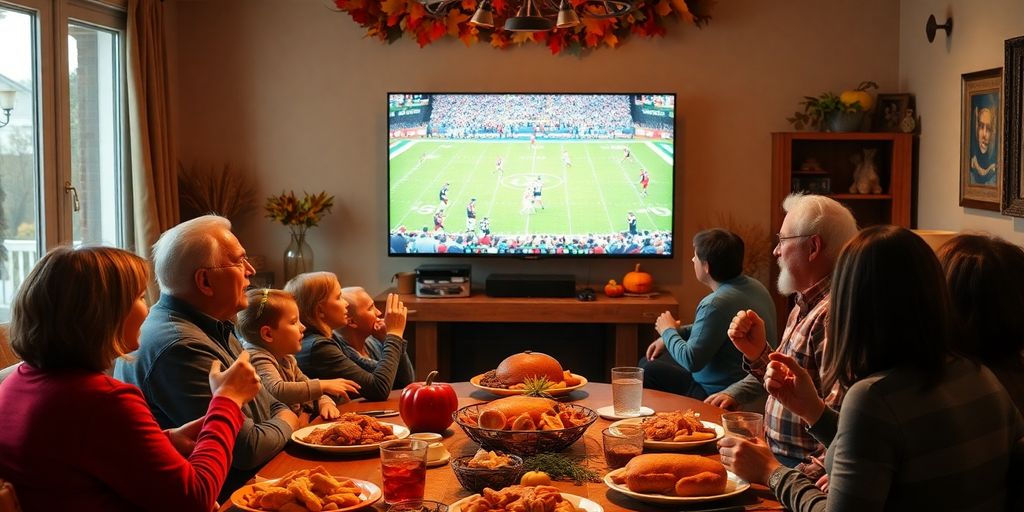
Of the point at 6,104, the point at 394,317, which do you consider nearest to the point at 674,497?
the point at 394,317

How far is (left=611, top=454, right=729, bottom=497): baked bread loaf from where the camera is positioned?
81.7 inches

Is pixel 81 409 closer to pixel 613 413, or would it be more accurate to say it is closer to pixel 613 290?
pixel 613 413

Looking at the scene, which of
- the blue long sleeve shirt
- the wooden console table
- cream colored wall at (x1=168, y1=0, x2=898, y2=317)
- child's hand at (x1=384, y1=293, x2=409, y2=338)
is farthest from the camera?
cream colored wall at (x1=168, y1=0, x2=898, y2=317)

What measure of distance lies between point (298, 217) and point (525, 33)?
1.55m

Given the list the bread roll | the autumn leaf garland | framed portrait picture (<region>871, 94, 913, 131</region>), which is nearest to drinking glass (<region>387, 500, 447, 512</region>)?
the bread roll

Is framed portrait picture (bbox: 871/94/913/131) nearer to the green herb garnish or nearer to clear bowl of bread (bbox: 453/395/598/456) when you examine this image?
clear bowl of bread (bbox: 453/395/598/456)

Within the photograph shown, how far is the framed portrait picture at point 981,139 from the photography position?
4426 mm

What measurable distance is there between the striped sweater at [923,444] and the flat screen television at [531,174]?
3.93m

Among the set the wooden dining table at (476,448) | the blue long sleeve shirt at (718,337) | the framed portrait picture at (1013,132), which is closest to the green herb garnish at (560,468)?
the wooden dining table at (476,448)

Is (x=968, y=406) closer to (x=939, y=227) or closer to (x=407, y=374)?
(x=407, y=374)

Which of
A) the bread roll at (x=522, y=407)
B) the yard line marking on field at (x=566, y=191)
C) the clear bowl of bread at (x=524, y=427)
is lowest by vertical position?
the clear bowl of bread at (x=524, y=427)

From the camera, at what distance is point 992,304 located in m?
1.98

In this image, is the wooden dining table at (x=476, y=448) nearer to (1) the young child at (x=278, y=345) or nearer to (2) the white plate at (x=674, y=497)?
(2) the white plate at (x=674, y=497)

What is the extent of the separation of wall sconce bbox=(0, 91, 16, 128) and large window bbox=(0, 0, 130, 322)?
12 millimetres
